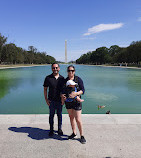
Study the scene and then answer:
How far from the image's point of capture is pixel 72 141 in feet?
12.8

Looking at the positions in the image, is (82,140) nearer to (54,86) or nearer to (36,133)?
(36,133)

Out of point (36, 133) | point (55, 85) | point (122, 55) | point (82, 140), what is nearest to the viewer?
point (82, 140)

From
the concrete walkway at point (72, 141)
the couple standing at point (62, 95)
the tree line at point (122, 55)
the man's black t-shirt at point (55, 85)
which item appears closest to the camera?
the concrete walkway at point (72, 141)

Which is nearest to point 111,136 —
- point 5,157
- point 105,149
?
point 105,149

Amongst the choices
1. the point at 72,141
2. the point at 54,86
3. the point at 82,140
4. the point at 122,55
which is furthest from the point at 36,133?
the point at 122,55

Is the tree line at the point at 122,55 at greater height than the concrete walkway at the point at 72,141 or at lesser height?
greater

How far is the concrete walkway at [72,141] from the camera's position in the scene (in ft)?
11.1

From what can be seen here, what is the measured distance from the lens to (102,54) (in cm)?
11644

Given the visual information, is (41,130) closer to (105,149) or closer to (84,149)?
(84,149)

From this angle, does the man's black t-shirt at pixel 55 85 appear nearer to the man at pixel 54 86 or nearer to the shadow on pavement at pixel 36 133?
the man at pixel 54 86

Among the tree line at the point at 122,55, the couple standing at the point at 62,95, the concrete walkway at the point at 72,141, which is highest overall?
the tree line at the point at 122,55

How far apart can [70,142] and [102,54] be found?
11646 cm

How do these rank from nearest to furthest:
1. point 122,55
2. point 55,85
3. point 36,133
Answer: point 55,85, point 36,133, point 122,55

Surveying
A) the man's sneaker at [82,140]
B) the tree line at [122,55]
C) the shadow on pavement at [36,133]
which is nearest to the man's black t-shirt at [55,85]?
the shadow on pavement at [36,133]
